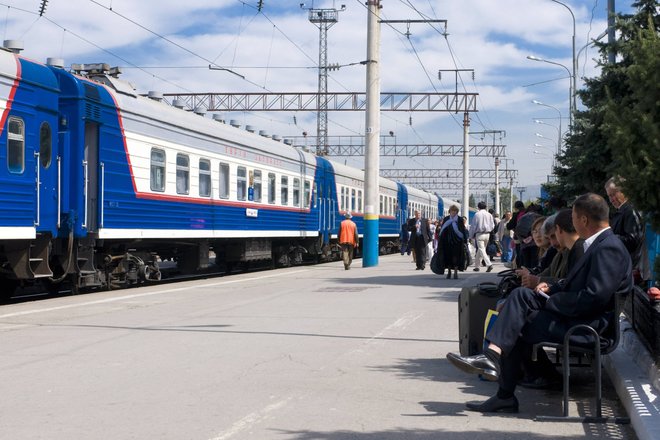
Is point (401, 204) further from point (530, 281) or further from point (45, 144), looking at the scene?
point (530, 281)

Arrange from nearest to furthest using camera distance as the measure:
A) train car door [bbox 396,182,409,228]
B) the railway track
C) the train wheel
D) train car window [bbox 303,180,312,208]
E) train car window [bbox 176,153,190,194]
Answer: the train wheel
the railway track
train car window [bbox 176,153,190,194]
train car window [bbox 303,180,312,208]
train car door [bbox 396,182,409,228]

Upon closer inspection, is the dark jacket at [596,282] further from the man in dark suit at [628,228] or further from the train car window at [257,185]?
the train car window at [257,185]

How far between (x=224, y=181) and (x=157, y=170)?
12.0 ft

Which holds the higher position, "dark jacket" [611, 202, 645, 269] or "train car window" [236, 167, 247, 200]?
"train car window" [236, 167, 247, 200]

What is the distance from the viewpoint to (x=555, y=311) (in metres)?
6.23

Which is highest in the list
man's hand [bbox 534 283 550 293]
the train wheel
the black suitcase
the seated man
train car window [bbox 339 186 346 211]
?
train car window [bbox 339 186 346 211]

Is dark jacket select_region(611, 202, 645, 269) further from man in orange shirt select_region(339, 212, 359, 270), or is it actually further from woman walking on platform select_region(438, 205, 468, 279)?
man in orange shirt select_region(339, 212, 359, 270)

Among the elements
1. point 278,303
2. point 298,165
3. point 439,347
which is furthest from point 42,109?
point 298,165

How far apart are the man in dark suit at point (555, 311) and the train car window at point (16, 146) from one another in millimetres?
A: 9633

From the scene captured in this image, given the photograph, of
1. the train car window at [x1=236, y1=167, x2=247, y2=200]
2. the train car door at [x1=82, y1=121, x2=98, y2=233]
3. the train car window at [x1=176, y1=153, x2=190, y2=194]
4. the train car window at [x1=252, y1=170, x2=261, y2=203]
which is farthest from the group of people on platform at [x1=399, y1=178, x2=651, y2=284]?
the train car door at [x1=82, y1=121, x2=98, y2=233]

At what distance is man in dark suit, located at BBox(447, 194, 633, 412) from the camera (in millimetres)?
6113

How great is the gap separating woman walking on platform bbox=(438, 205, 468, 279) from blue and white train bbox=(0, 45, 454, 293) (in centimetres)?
540

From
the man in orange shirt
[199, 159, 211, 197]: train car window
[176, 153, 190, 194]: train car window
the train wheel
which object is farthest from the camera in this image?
the man in orange shirt

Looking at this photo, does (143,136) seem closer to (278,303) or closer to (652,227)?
(278,303)
